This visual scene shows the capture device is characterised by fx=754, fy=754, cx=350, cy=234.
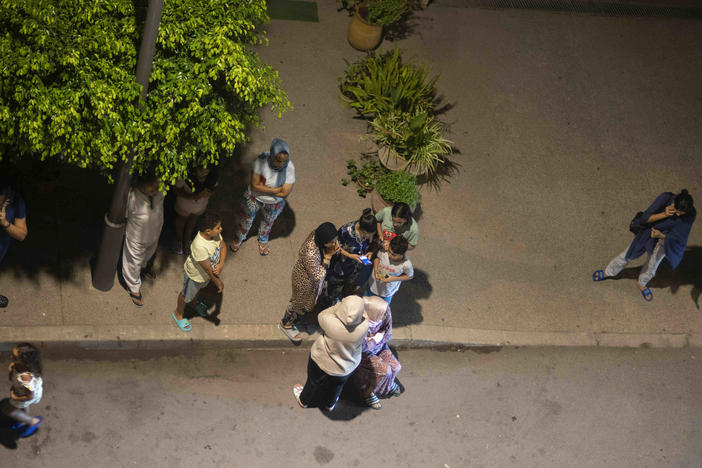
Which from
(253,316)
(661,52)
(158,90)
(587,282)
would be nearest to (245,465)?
(253,316)

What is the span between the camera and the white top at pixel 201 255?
7.09 meters

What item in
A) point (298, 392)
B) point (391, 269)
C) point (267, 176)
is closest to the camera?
point (391, 269)

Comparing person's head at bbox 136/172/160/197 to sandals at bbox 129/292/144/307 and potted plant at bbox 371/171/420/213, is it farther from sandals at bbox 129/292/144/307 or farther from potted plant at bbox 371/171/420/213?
potted plant at bbox 371/171/420/213

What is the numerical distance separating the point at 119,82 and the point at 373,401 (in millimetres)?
4189

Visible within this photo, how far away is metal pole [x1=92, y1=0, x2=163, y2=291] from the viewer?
6133mm

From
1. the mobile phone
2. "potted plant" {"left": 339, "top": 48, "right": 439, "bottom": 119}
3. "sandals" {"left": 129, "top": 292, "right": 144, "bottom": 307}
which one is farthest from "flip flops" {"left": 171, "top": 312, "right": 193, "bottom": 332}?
"potted plant" {"left": 339, "top": 48, "right": 439, "bottom": 119}

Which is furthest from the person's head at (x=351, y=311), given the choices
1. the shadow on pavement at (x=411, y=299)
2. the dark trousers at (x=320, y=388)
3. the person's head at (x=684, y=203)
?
the person's head at (x=684, y=203)

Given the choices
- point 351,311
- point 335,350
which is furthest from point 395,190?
point 351,311

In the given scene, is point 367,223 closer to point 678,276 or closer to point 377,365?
point 377,365

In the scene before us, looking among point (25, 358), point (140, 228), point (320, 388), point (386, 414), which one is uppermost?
point (140, 228)

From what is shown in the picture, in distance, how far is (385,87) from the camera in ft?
35.2

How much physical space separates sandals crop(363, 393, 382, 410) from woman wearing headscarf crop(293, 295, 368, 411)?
41 centimetres

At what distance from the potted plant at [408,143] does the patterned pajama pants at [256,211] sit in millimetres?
2071

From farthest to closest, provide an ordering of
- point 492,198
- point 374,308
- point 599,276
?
1. point 492,198
2. point 599,276
3. point 374,308
